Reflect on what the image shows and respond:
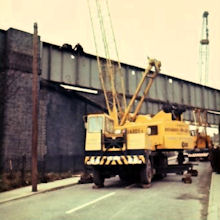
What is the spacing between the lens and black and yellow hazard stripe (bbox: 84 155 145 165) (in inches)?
500

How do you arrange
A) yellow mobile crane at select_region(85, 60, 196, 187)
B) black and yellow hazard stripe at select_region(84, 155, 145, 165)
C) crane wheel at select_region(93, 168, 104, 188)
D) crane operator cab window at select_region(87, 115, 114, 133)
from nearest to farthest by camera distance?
black and yellow hazard stripe at select_region(84, 155, 145, 165) → yellow mobile crane at select_region(85, 60, 196, 187) → crane wheel at select_region(93, 168, 104, 188) → crane operator cab window at select_region(87, 115, 114, 133)

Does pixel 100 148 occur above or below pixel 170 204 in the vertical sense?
above

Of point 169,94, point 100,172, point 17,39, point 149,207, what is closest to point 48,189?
point 100,172

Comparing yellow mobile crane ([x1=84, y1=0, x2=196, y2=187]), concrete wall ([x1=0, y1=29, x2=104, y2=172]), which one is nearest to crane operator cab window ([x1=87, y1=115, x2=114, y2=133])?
yellow mobile crane ([x1=84, y1=0, x2=196, y2=187])

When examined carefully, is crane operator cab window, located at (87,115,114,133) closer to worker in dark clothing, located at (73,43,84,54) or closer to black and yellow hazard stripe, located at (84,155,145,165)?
black and yellow hazard stripe, located at (84,155,145,165)

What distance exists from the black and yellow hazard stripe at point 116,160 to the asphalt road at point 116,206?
1324 mm

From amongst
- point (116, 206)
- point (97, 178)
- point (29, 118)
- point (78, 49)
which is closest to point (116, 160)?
point (97, 178)

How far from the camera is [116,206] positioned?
8883mm

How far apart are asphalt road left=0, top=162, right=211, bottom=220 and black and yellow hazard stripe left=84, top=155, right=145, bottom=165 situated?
1324 millimetres

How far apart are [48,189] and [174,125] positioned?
7291mm

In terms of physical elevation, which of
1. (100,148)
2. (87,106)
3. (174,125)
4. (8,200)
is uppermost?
(87,106)

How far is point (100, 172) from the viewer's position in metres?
13.7

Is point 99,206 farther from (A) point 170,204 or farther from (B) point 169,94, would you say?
(B) point 169,94

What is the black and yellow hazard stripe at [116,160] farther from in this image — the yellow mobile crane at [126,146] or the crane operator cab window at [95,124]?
the crane operator cab window at [95,124]
